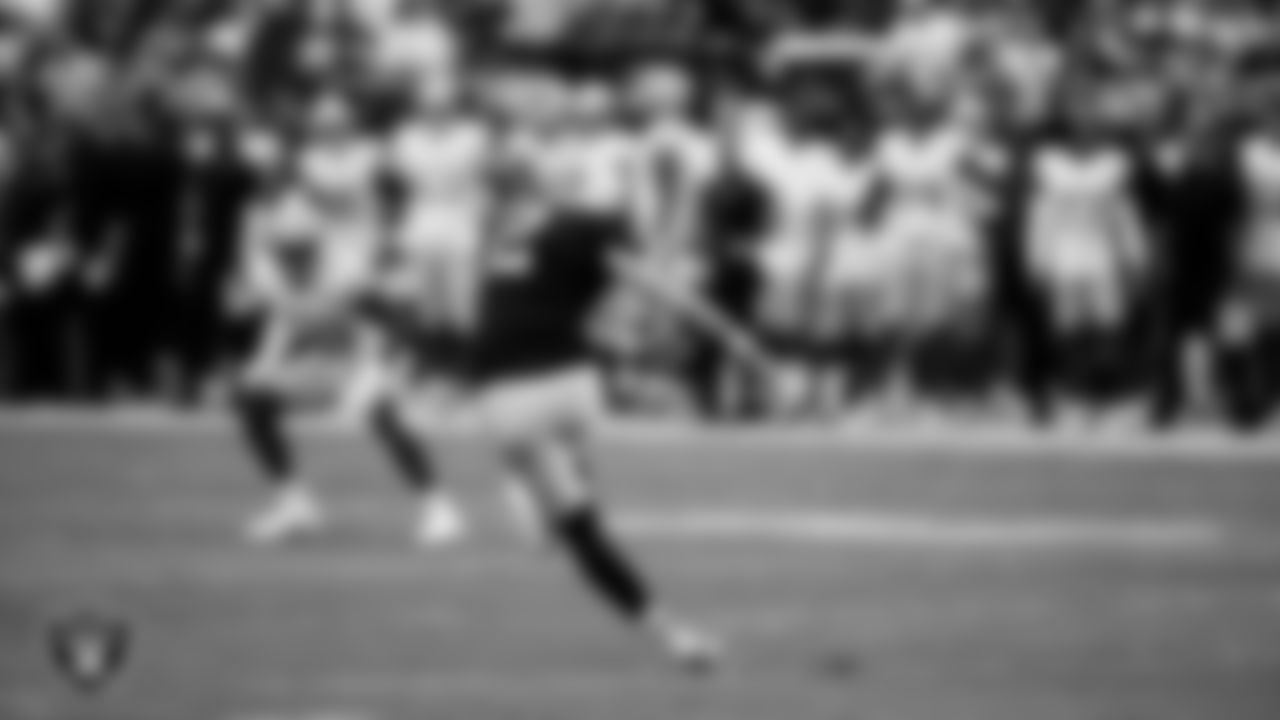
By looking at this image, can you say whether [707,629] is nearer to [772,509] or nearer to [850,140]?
[772,509]

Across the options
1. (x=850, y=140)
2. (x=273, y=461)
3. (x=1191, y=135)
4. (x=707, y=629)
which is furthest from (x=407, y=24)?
(x=707, y=629)

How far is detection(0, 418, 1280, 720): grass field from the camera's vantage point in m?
11.3

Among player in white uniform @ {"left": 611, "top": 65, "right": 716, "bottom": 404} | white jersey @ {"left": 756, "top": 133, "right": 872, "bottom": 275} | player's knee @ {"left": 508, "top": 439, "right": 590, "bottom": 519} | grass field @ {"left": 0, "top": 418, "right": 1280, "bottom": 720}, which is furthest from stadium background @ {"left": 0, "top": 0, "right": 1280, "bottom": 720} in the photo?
white jersey @ {"left": 756, "top": 133, "right": 872, "bottom": 275}

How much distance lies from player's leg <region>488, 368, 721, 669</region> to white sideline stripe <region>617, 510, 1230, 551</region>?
427cm

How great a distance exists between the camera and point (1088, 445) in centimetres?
2205

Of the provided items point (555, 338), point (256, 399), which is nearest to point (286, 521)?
point (256, 399)

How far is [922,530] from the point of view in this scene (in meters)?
17.5

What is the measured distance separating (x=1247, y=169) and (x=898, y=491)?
4.45m

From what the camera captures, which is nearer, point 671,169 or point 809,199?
point 671,169

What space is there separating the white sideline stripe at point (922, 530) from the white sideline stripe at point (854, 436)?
3438mm

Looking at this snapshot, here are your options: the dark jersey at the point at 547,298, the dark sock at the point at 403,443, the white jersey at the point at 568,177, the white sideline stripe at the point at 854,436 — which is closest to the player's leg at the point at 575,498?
the dark jersey at the point at 547,298

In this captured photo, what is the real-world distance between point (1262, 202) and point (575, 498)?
37.6ft

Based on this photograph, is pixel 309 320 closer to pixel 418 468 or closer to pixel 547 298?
pixel 418 468

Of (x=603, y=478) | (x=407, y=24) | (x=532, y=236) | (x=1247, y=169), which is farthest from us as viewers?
(x=407, y=24)
